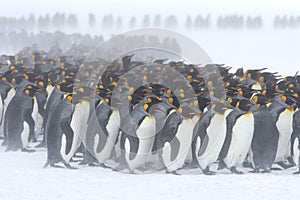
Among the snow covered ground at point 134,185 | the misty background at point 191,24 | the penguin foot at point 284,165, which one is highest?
the misty background at point 191,24

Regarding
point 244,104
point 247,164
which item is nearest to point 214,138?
point 244,104

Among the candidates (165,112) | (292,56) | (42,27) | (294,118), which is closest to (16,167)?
(165,112)

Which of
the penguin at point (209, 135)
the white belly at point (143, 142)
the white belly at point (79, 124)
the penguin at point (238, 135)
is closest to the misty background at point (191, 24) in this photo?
the penguin at point (238, 135)

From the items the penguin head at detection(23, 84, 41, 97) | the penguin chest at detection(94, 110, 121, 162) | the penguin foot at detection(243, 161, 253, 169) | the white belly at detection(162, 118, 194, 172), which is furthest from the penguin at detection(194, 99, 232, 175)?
the penguin head at detection(23, 84, 41, 97)

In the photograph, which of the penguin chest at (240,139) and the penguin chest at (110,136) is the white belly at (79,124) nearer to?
the penguin chest at (110,136)

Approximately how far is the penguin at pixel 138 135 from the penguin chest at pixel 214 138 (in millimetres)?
611

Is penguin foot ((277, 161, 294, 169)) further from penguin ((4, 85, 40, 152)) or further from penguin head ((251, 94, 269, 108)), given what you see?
penguin ((4, 85, 40, 152))

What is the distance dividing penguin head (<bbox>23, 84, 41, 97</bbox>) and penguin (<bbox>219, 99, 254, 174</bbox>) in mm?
2592

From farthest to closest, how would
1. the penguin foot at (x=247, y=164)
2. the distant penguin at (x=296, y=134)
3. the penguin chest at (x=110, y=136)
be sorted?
the penguin foot at (x=247, y=164)
the penguin chest at (x=110, y=136)
the distant penguin at (x=296, y=134)

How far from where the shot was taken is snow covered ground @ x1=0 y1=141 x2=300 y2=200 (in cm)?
500

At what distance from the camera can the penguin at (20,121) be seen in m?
7.07

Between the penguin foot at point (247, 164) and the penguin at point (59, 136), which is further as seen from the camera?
the penguin foot at point (247, 164)

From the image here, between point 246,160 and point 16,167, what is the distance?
2.68 m

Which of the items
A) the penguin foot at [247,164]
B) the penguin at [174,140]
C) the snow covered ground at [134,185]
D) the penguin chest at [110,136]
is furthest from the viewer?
the penguin foot at [247,164]
